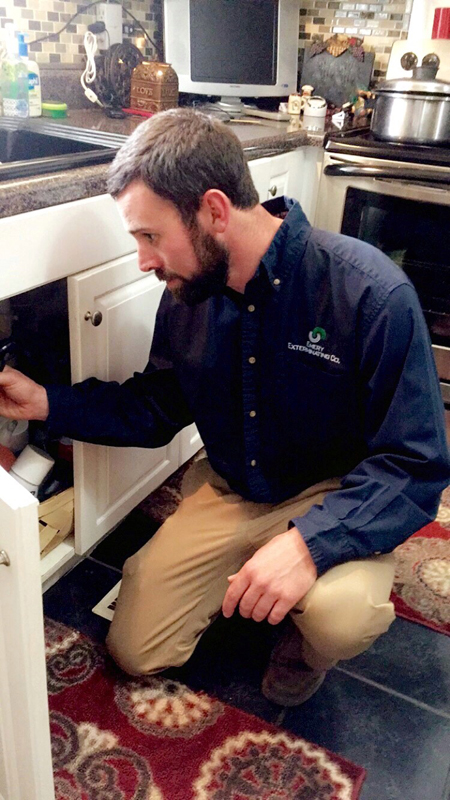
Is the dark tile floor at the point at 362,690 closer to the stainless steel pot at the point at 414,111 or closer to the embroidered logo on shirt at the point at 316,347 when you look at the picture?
the embroidered logo on shirt at the point at 316,347

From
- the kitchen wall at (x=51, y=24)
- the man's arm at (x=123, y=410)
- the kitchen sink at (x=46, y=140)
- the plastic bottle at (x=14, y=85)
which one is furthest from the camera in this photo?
the kitchen wall at (x=51, y=24)

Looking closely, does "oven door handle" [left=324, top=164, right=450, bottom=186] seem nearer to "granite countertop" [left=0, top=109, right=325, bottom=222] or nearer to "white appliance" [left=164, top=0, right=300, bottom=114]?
"granite countertop" [left=0, top=109, right=325, bottom=222]

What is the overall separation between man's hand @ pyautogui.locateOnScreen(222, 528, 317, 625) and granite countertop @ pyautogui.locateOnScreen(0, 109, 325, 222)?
632 millimetres

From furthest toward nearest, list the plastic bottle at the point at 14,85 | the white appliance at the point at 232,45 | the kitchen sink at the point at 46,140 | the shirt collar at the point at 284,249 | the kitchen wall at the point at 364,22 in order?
the kitchen wall at the point at 364,22 < the white appliance at the point at 232,45 < the plastic bottle at the point at 14,85 < the kitchen sink at the point at 46,140 < the shirt collar at the point at 284,249

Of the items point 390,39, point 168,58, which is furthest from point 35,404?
point 390,39

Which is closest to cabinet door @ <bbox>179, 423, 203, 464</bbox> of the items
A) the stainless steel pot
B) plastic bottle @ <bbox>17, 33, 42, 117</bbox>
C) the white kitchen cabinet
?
the white kitchen cabinet

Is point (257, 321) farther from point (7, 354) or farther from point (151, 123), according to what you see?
point (7, 354)

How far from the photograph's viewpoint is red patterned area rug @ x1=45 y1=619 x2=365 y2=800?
107cm

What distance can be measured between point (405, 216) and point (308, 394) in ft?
3.68

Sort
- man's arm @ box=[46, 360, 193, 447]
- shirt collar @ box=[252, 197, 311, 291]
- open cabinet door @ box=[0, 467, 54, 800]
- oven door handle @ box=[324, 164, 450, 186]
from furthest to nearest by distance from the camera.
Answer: oven door handle @ box=[324, 164, 450, 186]
man's arm @ box=[46, 360, 193, 447]
shirt collar @ box=[252, 197, 311, 291]
open cabinet door @ box=[0, 467, 54, 800]

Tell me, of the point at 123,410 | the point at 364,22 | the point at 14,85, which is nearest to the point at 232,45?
the point at 364,22

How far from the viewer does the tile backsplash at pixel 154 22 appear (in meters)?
1.76

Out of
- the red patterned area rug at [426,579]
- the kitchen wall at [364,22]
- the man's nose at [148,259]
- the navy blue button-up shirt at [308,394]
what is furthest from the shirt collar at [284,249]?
the kitchen wall at [364,22]

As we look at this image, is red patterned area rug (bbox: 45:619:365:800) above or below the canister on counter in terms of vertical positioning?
below
